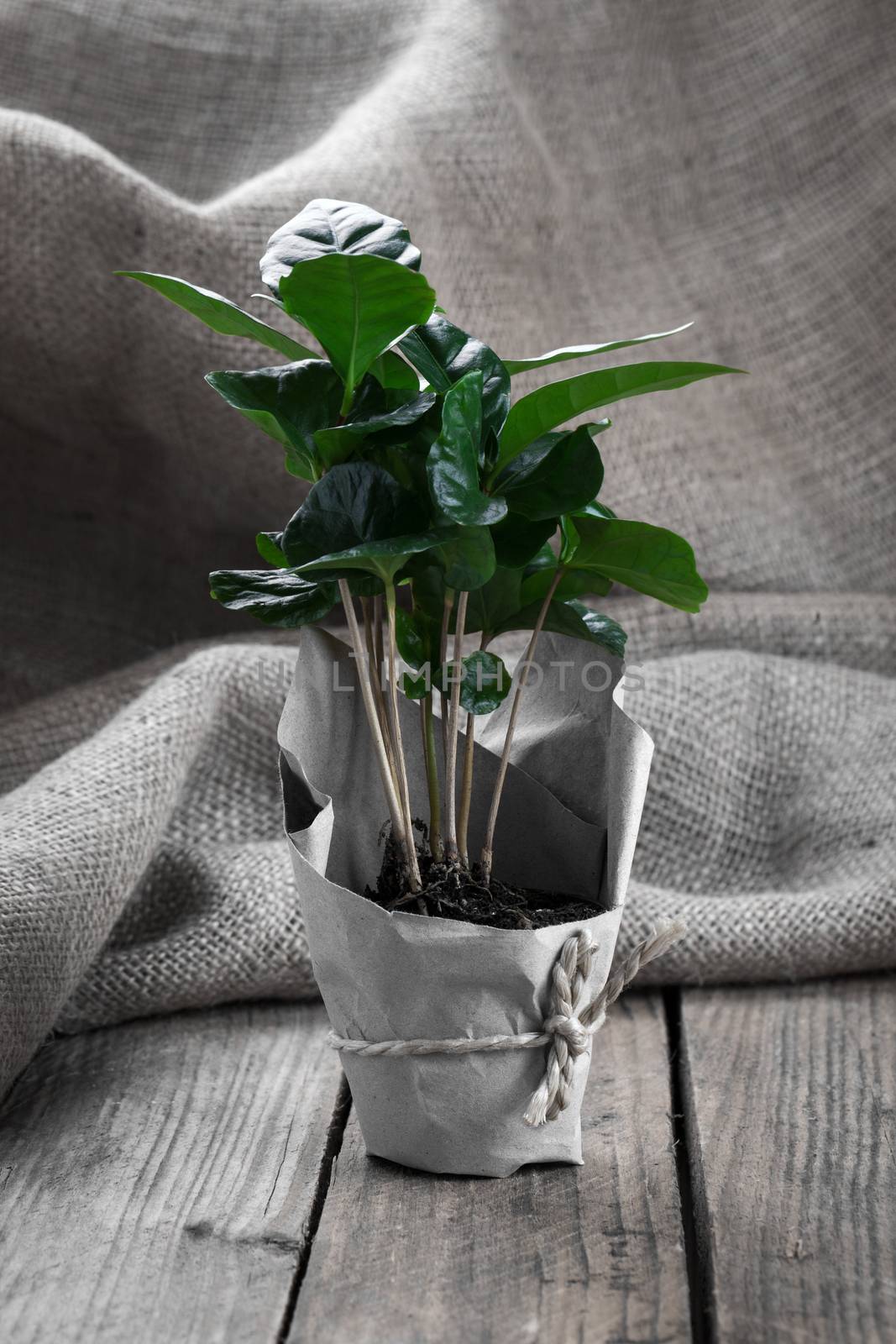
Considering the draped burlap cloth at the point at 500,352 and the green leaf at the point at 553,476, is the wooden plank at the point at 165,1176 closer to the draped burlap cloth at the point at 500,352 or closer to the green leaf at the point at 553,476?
the draped burlap cloth at the point at 500,352

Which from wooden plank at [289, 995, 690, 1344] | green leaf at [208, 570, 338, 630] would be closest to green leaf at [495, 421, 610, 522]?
green leaf at [208, 570, 338, 630]

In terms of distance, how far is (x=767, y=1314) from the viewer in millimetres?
595

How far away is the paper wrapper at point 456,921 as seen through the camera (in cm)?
68

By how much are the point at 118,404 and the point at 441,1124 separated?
814 mm

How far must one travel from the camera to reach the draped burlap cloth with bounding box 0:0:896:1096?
3.28 feet

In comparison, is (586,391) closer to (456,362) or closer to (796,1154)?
(456,362)

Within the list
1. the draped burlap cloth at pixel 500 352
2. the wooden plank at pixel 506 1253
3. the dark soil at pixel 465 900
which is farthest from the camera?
the draped burlap cloth at pixel 500 352

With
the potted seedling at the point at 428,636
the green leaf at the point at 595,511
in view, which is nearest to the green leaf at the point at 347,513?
the potted seedling at the point at 428,636

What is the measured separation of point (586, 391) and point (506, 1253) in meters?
0.40

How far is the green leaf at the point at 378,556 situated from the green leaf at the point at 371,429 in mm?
49

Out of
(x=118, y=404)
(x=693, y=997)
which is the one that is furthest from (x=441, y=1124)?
(x=118, y=404)

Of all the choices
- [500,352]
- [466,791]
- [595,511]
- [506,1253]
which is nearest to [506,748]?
[466,791]

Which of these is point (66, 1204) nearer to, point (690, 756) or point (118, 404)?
point (690, 756)

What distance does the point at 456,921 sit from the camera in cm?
67
